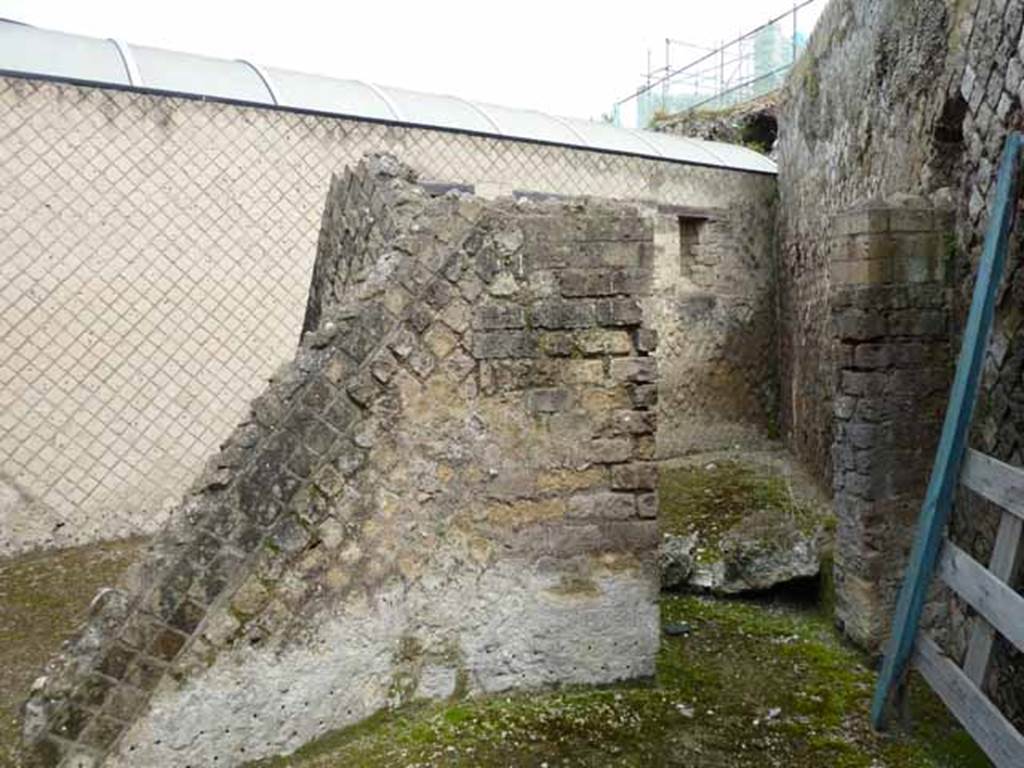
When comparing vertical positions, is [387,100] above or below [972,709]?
above

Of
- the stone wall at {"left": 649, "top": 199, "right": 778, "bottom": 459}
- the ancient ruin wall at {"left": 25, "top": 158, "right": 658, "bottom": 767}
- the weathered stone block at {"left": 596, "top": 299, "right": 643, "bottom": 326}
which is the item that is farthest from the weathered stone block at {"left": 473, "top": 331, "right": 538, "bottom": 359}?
the stone wall at {"left": 649, "top": 199, "right": 778, "bottom": 459}

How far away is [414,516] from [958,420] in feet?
7.49

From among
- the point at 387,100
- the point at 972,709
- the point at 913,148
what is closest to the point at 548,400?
the point at 972,709

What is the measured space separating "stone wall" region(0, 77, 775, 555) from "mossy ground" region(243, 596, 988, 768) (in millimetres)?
4477

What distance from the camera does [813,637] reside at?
466 cm

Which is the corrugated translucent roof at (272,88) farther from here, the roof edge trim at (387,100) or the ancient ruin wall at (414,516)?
the ancient ruin wall at (414,516)

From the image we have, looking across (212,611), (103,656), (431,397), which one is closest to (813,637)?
(431,397)

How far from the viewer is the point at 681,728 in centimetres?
363

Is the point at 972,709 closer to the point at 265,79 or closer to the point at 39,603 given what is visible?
the point at 39,603

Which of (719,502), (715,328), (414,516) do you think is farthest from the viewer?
(715,328)

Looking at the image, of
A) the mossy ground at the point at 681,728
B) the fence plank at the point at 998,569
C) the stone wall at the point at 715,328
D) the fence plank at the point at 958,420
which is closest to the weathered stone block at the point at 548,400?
the mossy ground at the point at 681,728

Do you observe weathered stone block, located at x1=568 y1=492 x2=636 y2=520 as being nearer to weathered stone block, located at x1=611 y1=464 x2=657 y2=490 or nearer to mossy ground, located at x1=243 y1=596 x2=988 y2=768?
weathered stone block, located at x1=611 y1=464 x2=657 y2=490

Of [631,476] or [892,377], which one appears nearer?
[631,476]

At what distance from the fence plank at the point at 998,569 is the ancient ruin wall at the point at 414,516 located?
1350mm
